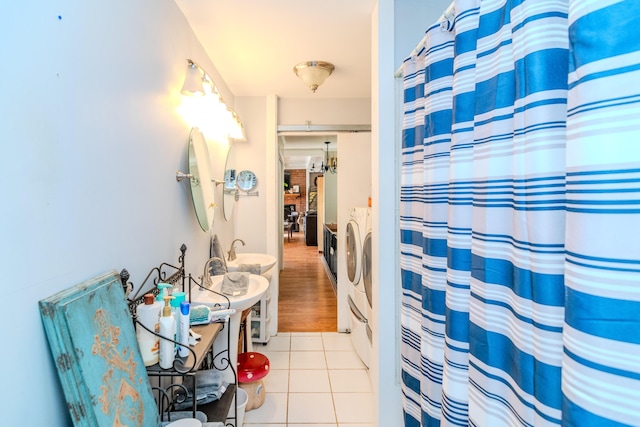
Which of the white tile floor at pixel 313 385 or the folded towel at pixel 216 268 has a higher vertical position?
the folded towel at pixel 216 268

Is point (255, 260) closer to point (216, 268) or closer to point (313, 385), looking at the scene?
point (216, 268)

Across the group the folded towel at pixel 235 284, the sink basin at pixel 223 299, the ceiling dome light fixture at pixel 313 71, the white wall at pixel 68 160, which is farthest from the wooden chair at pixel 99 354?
the ceiling dome light fixture at pixel 313 71

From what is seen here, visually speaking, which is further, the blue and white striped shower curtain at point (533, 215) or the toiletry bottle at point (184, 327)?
the toiletry bottle at point (184, 327)

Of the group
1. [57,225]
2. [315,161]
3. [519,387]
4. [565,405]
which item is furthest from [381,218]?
[315,161]

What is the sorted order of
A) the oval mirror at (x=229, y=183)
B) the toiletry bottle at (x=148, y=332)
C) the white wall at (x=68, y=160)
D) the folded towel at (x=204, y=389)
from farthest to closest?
the oval mirror at (x=229, y=183) < the folded towel at (x=204, y=389) < the toiletry bottle at (x=148, y=332) < the white wall at (x=68, y=160)

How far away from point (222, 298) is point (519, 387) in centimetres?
143

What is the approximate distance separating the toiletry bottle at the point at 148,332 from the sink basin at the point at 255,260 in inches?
59.3

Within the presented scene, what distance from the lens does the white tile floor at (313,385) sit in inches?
79.6

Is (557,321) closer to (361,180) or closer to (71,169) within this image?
(71,169)

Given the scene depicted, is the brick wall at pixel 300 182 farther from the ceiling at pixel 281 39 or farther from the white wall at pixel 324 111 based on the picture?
the ceiling at pixel 281 39

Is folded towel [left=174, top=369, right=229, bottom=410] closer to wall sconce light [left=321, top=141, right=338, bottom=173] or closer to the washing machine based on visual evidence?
the washing machine

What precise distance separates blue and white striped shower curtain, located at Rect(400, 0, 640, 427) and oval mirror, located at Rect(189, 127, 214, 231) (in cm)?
130

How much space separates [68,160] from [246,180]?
2.36 meters

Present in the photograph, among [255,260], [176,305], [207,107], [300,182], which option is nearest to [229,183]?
[255,260]
